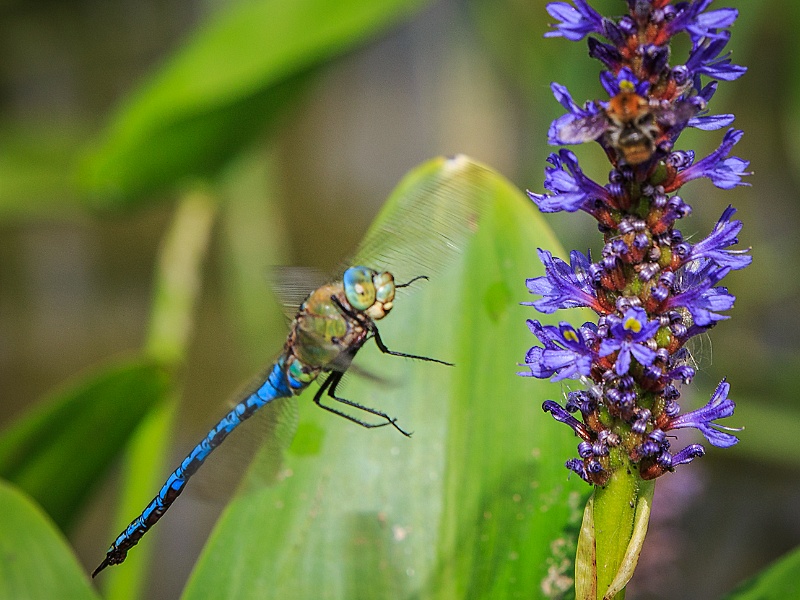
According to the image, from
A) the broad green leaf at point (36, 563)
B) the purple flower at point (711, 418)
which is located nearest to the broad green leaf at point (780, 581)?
the purple flower at point (711, 418)

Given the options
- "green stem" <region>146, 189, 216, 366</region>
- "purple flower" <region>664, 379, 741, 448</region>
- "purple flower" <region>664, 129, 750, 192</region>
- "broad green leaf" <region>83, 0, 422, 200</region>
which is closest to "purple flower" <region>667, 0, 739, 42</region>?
"purple flower" <region>664, 129, 750, 192</region>

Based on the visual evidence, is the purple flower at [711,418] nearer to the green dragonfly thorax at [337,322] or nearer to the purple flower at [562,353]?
the purple flower at [562,353]

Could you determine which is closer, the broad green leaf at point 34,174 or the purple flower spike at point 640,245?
the purple flower spike at point 640,245

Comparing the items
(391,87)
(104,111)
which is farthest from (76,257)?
(391,87)

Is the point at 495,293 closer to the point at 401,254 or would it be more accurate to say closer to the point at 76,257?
the point at 401,254

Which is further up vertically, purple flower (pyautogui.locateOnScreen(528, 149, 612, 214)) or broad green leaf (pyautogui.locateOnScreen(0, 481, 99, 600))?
purple flower (pyautogui.locateOnScreen(528, 149, 612, 214))

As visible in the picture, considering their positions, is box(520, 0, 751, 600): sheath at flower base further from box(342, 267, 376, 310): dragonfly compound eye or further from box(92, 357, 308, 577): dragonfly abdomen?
box(92, 357, 308, 577): dragonfly abdomen

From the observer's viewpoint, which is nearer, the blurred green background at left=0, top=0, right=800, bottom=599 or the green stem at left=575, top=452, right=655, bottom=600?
the green stem at left=575, top=452, right=655, bottom=600

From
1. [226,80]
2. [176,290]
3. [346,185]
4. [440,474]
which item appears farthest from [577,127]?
[346,185]
